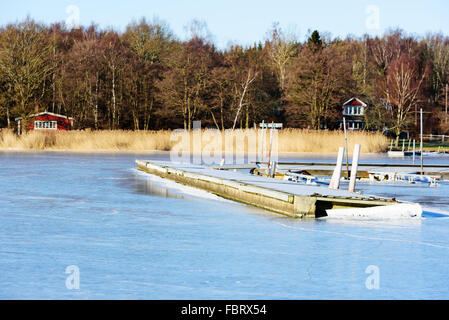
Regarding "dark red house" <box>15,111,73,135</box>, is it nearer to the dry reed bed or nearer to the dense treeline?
the dense treeline

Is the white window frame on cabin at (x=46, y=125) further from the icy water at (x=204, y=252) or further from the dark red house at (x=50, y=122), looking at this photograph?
the icy water at (x=204, y=252)

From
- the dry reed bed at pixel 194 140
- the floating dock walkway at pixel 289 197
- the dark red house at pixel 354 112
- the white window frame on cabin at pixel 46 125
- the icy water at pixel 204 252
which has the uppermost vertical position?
the dark red house at pixel 354 112

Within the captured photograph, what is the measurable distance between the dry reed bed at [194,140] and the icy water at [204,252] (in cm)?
2223

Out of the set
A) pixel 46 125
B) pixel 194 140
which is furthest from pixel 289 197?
pixel 46 125

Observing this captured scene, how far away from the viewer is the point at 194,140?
130ft

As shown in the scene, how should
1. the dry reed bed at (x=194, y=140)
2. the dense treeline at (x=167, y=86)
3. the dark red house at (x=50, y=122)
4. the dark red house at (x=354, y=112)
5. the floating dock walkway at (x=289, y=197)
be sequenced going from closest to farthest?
1. the floating dock walkway at (x=289, y=197)
2. the dry reed bed at (x=194, y=140)
3. the dense treeline at (x=167, y=86)
4. the dark red house at (x=50, y=122)
5. the dark red house at (x=354, y=112)

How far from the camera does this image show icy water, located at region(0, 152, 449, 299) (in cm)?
713

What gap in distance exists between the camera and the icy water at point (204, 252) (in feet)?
23.4

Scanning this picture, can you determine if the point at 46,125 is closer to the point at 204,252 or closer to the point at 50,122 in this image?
the point at 50,122

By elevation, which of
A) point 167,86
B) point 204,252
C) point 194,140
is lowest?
point 204,252

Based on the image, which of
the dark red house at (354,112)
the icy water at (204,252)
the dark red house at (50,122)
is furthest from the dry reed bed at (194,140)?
the dark red house at (354,112)

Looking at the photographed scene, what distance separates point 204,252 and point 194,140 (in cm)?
3070
